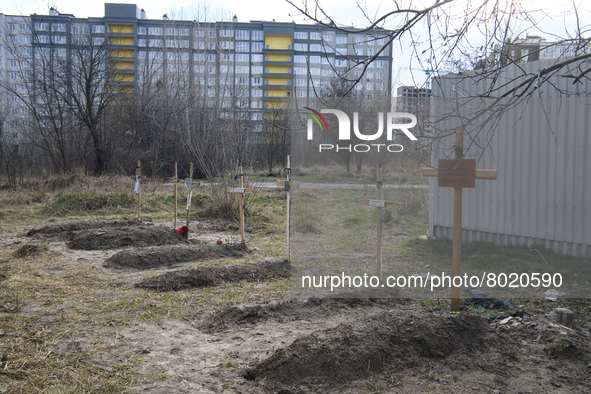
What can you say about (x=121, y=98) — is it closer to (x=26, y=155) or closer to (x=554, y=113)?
(x=26, y=155)

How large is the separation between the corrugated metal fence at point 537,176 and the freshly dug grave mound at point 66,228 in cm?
724

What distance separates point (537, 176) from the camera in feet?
22.9

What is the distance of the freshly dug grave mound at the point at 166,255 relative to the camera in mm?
7566

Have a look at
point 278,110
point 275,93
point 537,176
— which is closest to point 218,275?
point 537,176

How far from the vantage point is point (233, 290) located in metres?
6.20

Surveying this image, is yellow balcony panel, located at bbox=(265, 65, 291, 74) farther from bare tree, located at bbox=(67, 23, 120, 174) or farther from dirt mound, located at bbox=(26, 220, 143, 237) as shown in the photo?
dirt mound, located at bbox=(26, 220, 143, 237)

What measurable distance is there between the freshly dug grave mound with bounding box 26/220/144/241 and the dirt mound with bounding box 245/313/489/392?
7803mm

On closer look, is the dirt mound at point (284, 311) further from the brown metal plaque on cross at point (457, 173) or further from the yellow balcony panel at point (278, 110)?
Answer: the yellow balcony panel at point (278, 110)

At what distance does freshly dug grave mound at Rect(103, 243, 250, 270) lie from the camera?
7.57m

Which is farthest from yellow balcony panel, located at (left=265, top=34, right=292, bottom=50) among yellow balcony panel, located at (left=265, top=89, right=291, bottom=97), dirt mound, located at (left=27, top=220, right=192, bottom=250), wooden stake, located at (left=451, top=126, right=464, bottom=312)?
wooden stake, located at (left=451, top=126, right=464, bottom=312)

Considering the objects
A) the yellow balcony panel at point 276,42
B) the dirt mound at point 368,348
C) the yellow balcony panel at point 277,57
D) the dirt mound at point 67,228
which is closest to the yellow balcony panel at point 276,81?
the yellow balcony panel at point 277,57

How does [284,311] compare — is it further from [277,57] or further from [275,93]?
[277,57]

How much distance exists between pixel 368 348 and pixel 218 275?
349 cm

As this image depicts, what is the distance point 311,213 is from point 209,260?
3523mm
